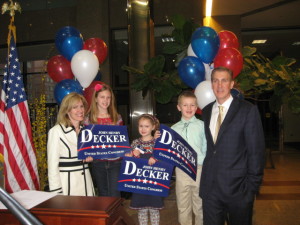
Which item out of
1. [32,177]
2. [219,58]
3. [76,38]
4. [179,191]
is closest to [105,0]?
[76,38]

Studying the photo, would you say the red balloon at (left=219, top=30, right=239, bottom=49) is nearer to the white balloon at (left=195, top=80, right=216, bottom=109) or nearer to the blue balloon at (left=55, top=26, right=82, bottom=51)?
the white balloon at (left=195, top=80, right=216, bottom=109)

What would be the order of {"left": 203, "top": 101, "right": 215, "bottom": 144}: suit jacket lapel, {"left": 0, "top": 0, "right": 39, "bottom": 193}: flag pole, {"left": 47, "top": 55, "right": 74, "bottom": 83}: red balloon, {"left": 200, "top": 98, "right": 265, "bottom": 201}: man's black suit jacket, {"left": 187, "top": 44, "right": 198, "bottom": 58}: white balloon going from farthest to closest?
{"left": 47, "top": 55, "right": 74, "bottom": 83}: red balloon < {"left": 187, "top": 44, "right": 198, "bottom": 58}: white balloon < {"left": 0, "top": 0, "right": 39, "bottom": 193}: flag pole < {"left": 203, "top": 101, "right": 215, "bottom": 144}: suit jacket lapel < {"left": 200, "top": 98, "right": 265, "bottom": 201}: man's black suit jacket

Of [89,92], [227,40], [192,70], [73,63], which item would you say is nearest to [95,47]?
[73,63]

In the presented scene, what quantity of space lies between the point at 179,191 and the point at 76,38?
2.19m

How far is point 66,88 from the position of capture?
3.28 m

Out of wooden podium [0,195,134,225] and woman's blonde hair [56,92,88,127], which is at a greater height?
woman's blonde hair [56,92,88,127]

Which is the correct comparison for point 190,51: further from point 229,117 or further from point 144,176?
point 144,176

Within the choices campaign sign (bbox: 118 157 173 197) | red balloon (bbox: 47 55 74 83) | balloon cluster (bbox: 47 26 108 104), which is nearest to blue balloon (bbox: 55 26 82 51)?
balloon cluster (bbox: 47 26 108 104)

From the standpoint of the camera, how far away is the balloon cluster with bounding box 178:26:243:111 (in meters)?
3.03

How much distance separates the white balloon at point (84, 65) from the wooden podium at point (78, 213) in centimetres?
222

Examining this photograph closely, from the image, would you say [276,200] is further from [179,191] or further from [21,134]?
[21,134]

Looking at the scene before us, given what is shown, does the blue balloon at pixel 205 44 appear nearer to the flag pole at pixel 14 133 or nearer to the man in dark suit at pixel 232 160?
the man in dark suit at pixel 232 160

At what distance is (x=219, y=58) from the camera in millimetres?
3182

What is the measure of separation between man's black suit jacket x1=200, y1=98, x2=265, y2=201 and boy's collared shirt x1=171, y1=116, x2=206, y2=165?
1.43 ft
